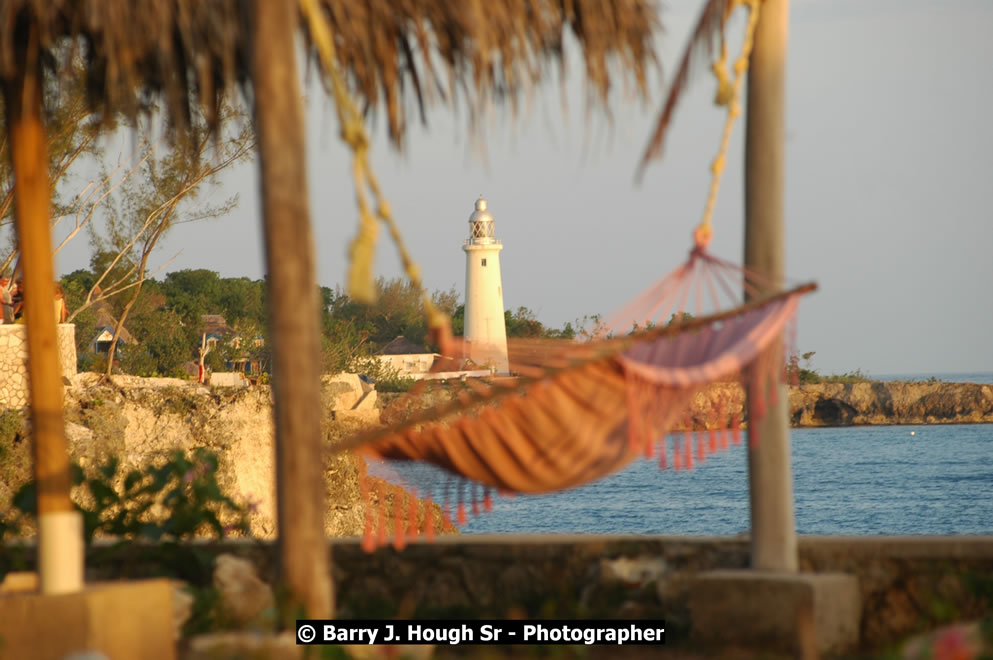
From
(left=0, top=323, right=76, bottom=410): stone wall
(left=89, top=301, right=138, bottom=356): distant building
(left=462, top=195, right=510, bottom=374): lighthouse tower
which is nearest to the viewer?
(left=0, top=323, right=76, bottom=410): stone wall

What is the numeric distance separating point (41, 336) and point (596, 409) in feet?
4.76

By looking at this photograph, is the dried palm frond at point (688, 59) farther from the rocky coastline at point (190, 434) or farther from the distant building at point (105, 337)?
the distant building at point (105, 337)

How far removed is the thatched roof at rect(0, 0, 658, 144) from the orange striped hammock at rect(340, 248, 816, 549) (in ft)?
2.86

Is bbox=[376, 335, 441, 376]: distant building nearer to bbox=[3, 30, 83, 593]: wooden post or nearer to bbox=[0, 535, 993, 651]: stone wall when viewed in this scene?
bbox=[0, 535, 993, 651]: stone wall

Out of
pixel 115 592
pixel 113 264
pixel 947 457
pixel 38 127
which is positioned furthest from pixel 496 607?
pixel 947 457

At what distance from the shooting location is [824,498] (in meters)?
33.1

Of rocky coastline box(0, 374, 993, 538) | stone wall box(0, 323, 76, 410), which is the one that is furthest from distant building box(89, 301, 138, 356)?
stone wall box(0, 323, 76, 410)

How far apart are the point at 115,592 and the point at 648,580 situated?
1.59 meters

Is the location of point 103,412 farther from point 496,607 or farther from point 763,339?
point 763,339

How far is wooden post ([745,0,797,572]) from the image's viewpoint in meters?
3.31

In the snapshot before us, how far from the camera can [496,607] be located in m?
3.67

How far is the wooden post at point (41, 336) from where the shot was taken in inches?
111

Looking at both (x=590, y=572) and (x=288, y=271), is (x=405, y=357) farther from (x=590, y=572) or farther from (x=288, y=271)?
(x=288, y=271)

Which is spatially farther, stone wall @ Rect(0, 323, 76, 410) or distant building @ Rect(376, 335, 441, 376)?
distant building @ Rect(376, 335, 441, 376)
